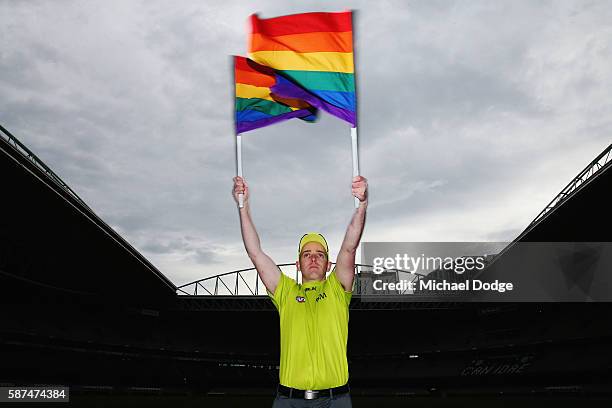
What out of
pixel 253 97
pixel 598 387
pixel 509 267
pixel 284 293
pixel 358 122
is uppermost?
pixel 509 267

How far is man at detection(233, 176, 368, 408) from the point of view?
356cm

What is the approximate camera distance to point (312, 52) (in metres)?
6.05

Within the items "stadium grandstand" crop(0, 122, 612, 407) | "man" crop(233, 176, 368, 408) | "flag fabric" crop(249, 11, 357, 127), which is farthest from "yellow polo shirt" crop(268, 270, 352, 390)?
"stadium grandstand" crop(0, 122, 612, 407)

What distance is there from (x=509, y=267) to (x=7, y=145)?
98.3 ft

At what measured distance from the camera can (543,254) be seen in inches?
1282

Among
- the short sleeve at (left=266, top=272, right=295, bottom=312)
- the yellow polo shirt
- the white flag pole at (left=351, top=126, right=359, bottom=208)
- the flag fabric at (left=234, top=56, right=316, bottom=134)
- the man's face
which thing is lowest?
the yellow polo shirt

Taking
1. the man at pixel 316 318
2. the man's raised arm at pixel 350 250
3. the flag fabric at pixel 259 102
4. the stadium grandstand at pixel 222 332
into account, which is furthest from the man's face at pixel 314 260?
the stadium grandstand at pixel 222 332

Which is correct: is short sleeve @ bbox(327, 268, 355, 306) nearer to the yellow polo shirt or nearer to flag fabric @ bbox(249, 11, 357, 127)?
the yellow polo shirt

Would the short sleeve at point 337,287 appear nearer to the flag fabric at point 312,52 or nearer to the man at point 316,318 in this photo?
the man at point 316,318

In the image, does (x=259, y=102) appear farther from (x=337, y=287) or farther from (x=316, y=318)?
(x=316, y=318)

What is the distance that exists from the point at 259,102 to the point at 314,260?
3.33 metres

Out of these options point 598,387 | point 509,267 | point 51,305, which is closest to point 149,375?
point 51,305

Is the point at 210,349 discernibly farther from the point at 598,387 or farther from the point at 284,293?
the point at 284,293

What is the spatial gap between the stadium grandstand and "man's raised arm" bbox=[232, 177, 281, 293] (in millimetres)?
18421
